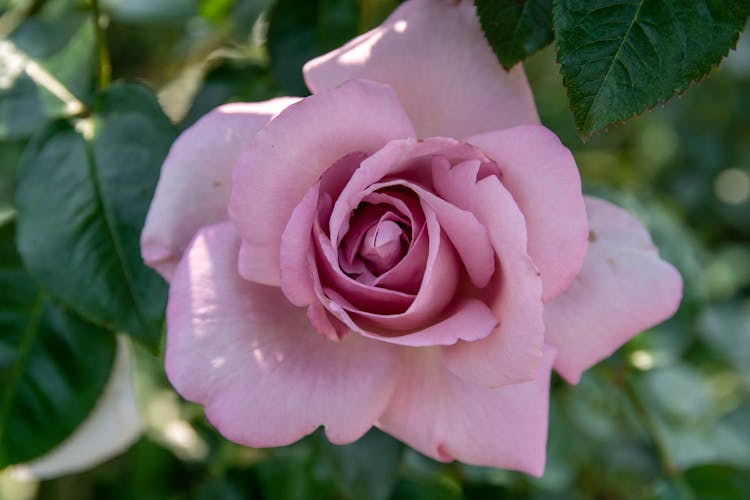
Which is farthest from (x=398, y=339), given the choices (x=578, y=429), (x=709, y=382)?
(x=709, y=382)

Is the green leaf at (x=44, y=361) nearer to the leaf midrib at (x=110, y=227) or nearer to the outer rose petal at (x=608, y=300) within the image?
the leaf midrib at (x=110, y=227)

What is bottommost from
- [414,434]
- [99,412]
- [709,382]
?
[709,382]

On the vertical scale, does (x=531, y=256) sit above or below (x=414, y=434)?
above

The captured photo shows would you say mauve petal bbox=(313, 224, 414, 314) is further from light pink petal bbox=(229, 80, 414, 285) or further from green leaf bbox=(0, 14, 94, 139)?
green leaf bbox=(0, 14, 94, 139)

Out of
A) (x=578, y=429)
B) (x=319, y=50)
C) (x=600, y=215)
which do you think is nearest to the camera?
(x=600, y=215)

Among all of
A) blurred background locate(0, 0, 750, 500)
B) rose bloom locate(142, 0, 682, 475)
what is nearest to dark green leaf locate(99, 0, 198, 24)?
blurred background locate(0, 0, 750, 500)

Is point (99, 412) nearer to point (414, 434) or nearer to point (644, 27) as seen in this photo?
point (414, 434)

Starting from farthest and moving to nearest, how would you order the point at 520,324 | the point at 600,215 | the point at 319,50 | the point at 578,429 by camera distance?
the point at 578,429
the point at 319,50
the point at 600,215
the point at 520,324

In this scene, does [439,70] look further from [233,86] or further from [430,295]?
[233,86]

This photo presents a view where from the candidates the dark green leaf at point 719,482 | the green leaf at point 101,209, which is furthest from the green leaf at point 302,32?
the dark green leaf at point 719,482
